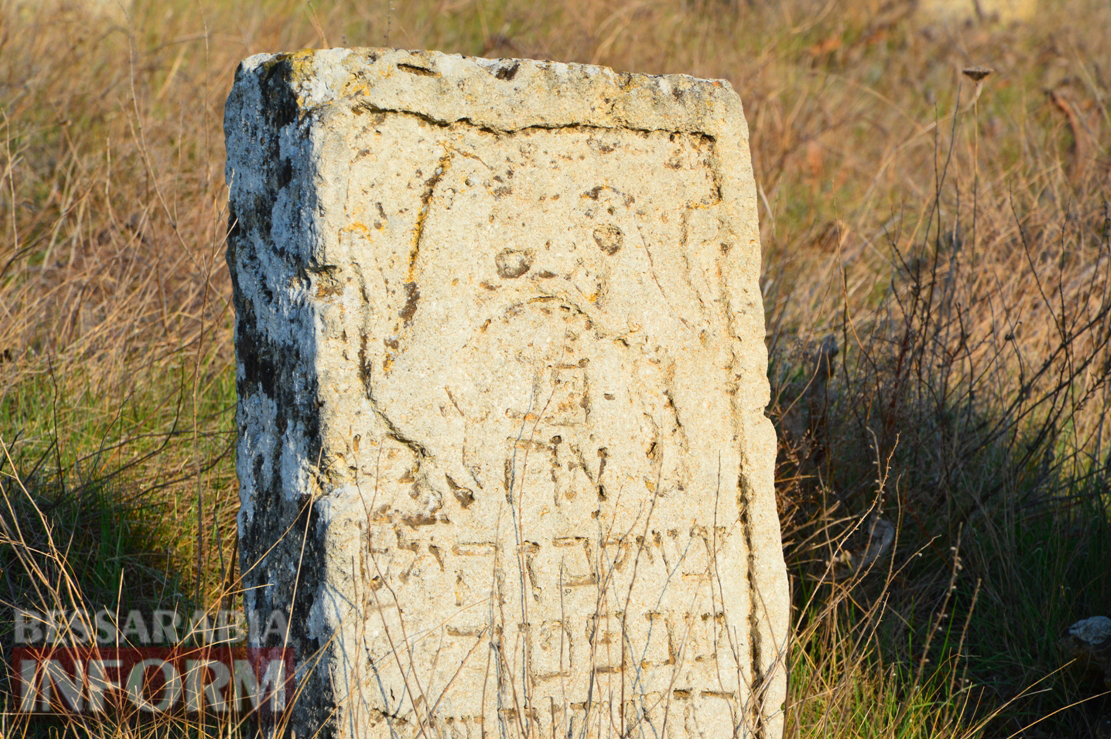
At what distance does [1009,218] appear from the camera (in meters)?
3.71

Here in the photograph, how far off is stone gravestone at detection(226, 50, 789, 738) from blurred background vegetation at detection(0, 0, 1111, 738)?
288mm

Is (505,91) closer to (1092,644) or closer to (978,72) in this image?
(978,72)

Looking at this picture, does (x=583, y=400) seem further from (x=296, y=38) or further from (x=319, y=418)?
(x=296, y=38)

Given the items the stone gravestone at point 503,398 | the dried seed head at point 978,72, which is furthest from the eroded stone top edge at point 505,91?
the dried seed head at point 978,72

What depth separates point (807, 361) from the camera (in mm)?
2953

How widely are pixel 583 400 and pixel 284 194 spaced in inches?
23.6

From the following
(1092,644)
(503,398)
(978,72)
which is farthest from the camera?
(978,72)

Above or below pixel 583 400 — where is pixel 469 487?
below

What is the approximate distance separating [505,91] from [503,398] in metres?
0.51

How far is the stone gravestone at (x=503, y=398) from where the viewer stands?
149 centimetres

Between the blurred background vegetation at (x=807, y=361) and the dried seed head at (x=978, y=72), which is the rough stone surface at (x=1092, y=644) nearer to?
the blurred background vegetation at (x=807, y=361)

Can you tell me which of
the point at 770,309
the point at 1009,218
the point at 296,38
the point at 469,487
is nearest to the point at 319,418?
the point at 469,487

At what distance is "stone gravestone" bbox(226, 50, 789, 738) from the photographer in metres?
1.49

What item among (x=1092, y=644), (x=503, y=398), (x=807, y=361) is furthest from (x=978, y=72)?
(x=503, y=398)
